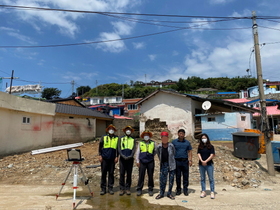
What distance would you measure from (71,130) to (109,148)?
32.2 feet

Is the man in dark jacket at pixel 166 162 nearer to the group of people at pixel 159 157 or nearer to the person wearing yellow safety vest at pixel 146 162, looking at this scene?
the group of people at pixel 159 157

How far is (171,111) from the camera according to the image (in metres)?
17.3

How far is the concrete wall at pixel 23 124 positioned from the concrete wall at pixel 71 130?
0.52m

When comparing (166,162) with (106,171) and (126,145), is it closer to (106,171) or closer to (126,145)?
(126,145)

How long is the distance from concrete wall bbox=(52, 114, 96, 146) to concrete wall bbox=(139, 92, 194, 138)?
16.6 ft

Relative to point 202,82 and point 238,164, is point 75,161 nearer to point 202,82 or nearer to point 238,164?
point 238,164

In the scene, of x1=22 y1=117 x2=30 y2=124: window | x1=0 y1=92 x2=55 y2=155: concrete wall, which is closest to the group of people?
x1=0 y1=92 x2=55 y2=155: concrete wall

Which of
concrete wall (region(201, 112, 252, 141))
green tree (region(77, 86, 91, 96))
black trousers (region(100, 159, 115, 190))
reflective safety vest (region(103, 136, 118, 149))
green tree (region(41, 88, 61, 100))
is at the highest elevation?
green tree (region(77, 86, 91, 96))

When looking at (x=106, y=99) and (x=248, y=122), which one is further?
(x=106, y=99)

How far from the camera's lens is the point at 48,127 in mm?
12766

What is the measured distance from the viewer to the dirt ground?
4621mm

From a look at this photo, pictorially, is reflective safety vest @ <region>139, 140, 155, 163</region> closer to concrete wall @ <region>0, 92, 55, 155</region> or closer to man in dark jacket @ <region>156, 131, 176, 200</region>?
man in dark jacket @ <region>156, 131, 176, 200</region>

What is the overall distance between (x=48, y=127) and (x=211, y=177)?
10899 millimetres

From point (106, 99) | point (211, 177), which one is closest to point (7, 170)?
point (211, 177)
